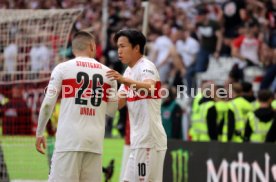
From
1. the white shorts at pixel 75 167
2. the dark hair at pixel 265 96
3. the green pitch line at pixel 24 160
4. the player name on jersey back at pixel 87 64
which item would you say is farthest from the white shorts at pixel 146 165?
the green pitch line at pixel 24 160

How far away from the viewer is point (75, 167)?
976 cm

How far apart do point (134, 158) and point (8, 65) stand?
6546 mm

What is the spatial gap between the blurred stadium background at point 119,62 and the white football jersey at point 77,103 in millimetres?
4697

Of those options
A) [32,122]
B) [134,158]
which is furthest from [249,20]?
[134,158]

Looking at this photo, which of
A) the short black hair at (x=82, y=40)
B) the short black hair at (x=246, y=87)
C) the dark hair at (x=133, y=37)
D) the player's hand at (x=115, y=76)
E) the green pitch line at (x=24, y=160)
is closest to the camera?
the player's hand at (x=115, y=76)

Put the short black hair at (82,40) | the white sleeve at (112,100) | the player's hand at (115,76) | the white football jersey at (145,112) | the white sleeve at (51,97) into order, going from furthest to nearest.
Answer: the white football jersey at (145,112) → the white sleeve at (112,100) → the short black hair at (82,40) → the white sleeve at (51,97) → the player's hand at (115,76)

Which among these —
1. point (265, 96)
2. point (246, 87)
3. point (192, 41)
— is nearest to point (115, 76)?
point (265, 96)

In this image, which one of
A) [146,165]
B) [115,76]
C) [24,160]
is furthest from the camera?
[24,160]

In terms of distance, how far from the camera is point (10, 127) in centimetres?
1838

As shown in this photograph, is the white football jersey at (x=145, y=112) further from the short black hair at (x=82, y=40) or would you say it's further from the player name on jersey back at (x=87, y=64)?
the short black hair at (x=82, y=40)

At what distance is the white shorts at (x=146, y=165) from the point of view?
10258mm

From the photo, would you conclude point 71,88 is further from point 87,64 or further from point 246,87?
point 246,87

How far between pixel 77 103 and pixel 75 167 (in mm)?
702

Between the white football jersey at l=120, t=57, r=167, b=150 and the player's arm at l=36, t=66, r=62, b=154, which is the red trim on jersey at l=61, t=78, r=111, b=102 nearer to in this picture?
the player's arm at l=36, t=66, r=62, b=154
